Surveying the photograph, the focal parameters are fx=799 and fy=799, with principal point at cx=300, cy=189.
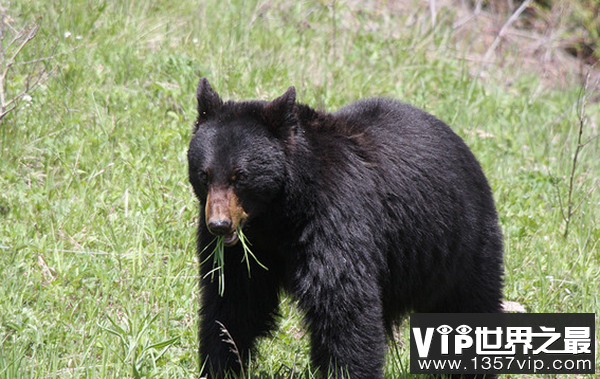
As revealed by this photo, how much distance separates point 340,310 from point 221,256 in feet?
2.09

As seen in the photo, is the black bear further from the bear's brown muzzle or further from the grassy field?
the grassy field

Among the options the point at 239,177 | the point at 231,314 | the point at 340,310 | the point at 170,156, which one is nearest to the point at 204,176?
the point at 239,177

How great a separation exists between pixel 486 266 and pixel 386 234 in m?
0.95

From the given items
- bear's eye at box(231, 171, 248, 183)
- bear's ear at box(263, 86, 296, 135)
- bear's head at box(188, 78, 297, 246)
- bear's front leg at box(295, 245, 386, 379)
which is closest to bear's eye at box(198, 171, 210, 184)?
bear's head at box(188, 78, 297, 246)

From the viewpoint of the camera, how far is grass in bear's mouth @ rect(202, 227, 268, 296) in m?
3.85

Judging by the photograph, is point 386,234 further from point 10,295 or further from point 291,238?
point 10,295

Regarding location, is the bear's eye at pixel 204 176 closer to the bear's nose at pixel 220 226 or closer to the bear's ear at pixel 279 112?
the bear's nose at pixel 220 226

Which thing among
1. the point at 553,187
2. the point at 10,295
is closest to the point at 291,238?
the point at 10,295

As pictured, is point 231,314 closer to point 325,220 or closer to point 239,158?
point 325,220

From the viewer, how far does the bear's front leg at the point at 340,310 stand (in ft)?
12.7

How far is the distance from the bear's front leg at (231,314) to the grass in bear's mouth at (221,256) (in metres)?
0.05

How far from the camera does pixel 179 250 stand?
17.5 feet

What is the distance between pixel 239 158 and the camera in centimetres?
375

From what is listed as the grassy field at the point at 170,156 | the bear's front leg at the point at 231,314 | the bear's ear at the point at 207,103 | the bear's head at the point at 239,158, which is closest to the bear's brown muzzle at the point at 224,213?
the bear's head at the point at 239,158
